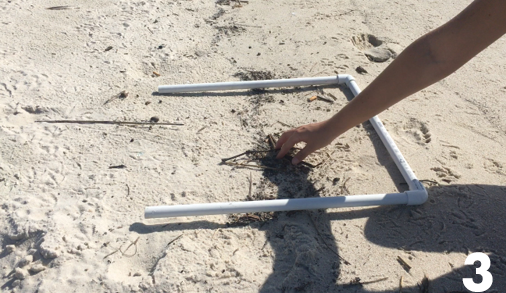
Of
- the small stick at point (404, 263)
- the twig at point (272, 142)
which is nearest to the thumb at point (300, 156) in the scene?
the twig at point (272, 142)

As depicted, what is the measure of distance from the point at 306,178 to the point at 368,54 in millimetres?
1547

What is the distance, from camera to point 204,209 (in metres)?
2.13

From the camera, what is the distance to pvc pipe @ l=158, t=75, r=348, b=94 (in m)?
3.01

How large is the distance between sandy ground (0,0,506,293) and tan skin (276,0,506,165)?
23.8 inches

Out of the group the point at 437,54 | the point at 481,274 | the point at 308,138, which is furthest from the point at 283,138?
the point at 481,274

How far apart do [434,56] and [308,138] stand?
0.76 meters

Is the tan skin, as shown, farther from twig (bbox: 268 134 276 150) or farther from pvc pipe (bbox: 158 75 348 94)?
pvc pipe (bbox: 158 75 348 94)

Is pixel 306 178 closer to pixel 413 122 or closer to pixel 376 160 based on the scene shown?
pixel 376 160

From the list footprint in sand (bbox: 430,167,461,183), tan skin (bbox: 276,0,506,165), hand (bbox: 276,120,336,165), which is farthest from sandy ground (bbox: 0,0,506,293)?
tan skin (bbox: 276,0,506,165)

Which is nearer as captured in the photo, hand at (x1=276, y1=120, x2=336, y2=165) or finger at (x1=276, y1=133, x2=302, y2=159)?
hand at (x1=276, y1=120, x2=336, y2=165)

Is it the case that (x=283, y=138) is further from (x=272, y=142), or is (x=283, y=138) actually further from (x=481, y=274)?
(x=481, y=274)

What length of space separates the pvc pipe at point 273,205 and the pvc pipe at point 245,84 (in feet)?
3.57

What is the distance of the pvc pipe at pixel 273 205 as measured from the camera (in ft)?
7.00

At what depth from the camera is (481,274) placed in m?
1.91
